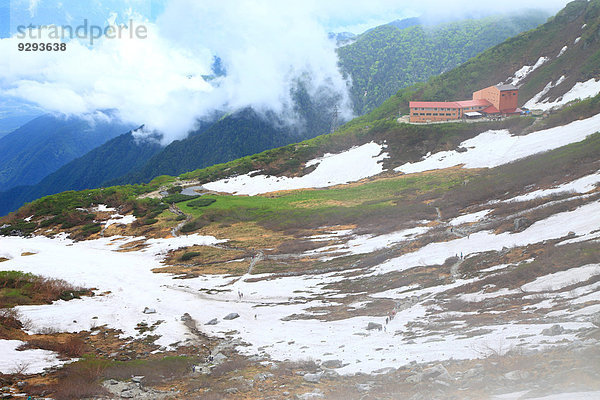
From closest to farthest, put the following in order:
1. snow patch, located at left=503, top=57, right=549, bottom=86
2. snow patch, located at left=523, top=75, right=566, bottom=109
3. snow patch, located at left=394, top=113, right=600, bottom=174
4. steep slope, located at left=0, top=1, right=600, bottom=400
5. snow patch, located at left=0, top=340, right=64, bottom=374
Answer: steep slope, located at left=0, top=1, right=600, bottom=400, snow patch, located at left=0, top=340, right=64, bottom=374, snow patch, located at left=394, top=113, right=600, bottom=174, snow patch, located at left=523, top=75, right=566, bottom=109, snow patch, located at left=503, top=57, right=549, bottom=86

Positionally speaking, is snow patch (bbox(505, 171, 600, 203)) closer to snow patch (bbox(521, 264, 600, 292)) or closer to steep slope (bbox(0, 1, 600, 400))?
steep slope (bbox(0, 1, 600, 400))

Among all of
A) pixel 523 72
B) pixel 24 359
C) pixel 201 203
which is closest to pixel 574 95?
pixel 523 72

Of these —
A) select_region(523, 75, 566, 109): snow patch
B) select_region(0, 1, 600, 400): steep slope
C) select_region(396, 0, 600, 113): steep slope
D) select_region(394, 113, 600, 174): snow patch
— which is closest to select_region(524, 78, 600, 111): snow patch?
select_region(523, 75, 566, 109): snow patch

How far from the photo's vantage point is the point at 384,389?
54.0 ft

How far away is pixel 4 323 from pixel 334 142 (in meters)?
102

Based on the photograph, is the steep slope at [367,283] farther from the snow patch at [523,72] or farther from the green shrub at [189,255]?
the snow patch at [523,72]

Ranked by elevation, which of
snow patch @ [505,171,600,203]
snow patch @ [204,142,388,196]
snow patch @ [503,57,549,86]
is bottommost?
snow patch @ [505,171,600,203]

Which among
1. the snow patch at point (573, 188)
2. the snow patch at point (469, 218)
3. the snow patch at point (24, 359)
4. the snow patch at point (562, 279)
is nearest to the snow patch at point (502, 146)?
the snow patch at point (573, 188)

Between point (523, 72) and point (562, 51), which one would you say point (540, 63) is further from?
point (562, 51)

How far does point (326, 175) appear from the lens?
104812mm

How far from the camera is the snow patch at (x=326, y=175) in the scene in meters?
101

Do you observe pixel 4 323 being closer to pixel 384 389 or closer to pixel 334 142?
pixel 384 389

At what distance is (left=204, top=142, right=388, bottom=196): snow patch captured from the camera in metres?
101

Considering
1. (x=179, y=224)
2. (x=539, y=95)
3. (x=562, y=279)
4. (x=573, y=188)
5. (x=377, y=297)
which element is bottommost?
(x=377, y=297)
